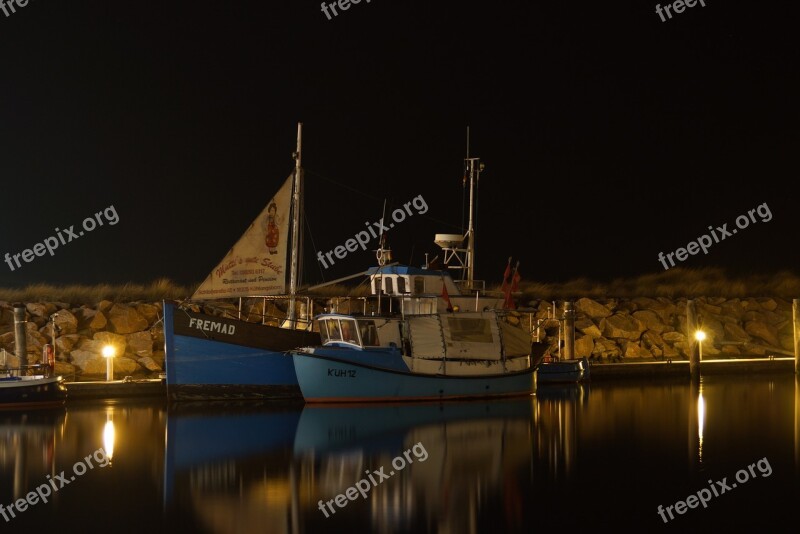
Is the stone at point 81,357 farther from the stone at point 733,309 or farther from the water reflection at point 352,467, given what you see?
the stone at point 733,309

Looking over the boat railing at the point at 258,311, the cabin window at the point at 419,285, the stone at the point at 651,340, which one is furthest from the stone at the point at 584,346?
the cabin window at the point at 419,285

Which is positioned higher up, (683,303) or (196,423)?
(683,303)

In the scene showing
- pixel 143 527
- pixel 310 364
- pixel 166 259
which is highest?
pixel 166 259

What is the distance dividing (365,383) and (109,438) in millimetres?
6445

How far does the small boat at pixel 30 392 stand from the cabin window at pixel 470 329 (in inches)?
329

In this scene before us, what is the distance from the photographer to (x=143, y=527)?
13.4 meters

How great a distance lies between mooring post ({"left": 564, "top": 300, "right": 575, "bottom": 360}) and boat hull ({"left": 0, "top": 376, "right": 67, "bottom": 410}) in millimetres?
13255

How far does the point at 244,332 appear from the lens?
2439 centimetres

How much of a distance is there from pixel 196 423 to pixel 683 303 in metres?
19.3

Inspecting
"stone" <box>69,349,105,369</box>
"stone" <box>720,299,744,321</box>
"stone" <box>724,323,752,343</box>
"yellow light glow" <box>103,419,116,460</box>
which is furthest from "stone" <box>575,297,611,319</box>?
"yellow light glow" <box>103,419,116,460</box>

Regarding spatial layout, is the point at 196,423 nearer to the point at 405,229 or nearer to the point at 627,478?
the point at 627,478

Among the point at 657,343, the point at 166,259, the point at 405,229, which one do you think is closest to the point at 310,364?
the point at 657,343

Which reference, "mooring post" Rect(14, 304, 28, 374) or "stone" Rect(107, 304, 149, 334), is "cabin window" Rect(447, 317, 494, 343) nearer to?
"stone" Rect(107, 304, 149, 334)

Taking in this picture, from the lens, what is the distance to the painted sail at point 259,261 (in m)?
24.8
